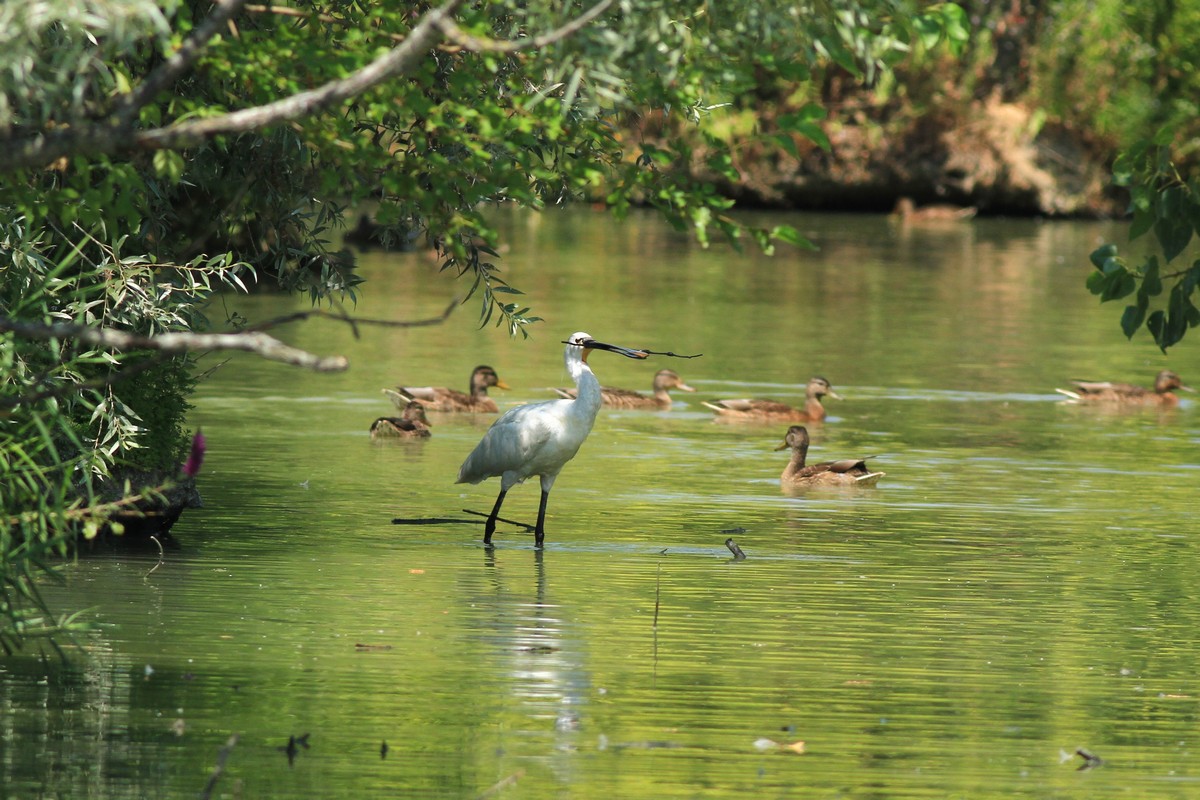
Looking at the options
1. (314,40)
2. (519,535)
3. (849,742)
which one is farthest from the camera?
(519,535)

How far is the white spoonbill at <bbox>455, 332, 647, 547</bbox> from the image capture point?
1490 cm

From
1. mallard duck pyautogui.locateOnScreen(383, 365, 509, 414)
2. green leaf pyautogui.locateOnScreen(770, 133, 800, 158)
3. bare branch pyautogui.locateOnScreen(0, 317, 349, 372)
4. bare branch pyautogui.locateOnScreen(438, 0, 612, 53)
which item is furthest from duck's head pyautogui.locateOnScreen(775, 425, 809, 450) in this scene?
bare branch pyautogui.locateOnScreen(0, 317, 349, 372)

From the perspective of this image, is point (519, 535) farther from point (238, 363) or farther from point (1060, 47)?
point (1060, 47)

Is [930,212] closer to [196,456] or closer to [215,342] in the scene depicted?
[196,456]

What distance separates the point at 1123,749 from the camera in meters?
9.27

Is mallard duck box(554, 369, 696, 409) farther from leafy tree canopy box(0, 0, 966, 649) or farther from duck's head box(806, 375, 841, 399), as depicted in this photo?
leafy tree canopy box(0, 0, 966, 649)

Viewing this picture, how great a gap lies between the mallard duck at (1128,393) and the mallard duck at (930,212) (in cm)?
4059

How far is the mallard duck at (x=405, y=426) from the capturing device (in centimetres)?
2006

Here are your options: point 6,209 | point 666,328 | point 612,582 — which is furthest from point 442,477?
point 666,328

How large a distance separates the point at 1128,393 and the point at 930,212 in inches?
1659

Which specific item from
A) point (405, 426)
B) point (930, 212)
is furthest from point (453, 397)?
point (930, 212)

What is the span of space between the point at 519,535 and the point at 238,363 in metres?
11.4

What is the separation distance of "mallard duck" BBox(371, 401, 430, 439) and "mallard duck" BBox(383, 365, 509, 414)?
127cm


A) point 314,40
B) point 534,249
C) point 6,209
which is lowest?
point 534,249
